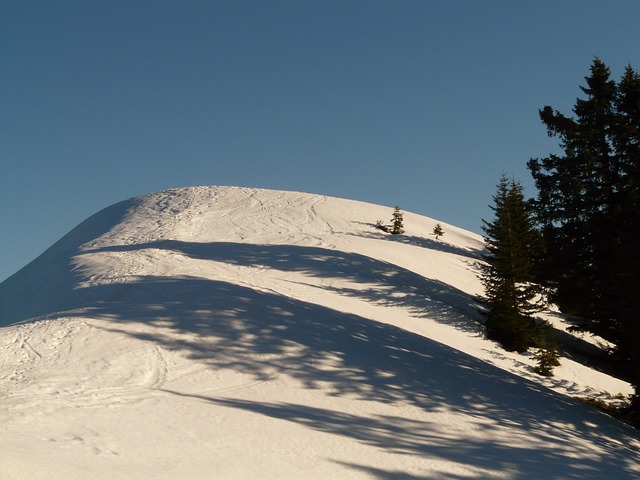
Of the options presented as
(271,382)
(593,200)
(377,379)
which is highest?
(593,200)

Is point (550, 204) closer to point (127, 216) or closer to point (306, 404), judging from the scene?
point (306, 404)

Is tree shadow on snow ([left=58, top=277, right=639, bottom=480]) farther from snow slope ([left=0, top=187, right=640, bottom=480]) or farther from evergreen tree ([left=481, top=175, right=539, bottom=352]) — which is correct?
evergreen tree ([left=481, top=175, right=539, bottom=352])

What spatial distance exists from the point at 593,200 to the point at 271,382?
41.4ft

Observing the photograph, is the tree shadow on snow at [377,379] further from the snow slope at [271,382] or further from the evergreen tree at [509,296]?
the evergreen tree at [509,296]

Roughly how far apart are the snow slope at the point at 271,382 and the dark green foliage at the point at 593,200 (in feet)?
10.5

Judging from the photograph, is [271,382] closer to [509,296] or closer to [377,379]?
[377,379]

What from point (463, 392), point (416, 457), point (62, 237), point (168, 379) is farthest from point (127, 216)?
point (416, 457)

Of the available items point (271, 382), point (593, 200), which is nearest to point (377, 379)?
point (271, 382)

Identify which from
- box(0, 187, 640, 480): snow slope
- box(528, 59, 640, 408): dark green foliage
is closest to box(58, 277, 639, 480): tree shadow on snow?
box(0, 187, 640, 480): snow slope

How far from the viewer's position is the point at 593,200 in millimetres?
16859

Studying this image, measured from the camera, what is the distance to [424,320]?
20.0 meters

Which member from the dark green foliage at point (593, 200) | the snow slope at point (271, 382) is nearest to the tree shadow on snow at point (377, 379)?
the snow slope at point (271, 382)

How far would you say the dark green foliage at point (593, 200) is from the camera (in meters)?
15.6

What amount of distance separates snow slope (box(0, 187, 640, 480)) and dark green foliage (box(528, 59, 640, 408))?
3.20m
